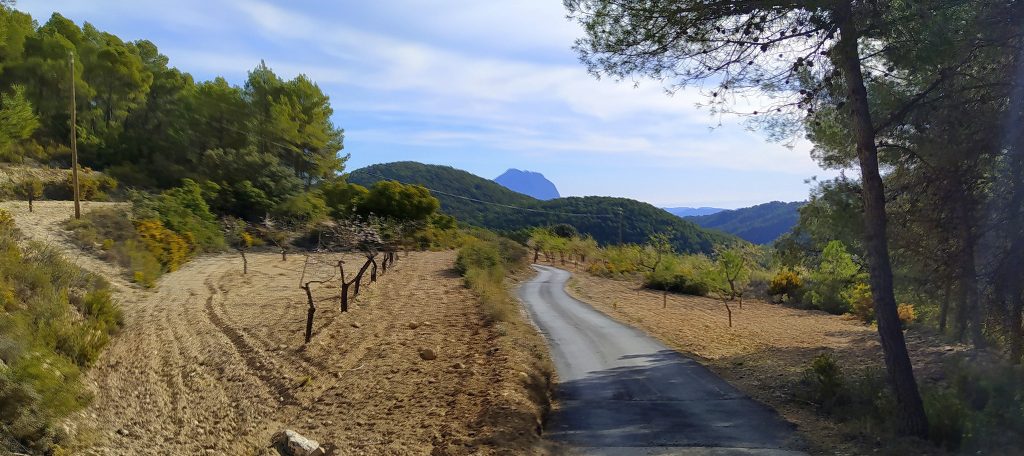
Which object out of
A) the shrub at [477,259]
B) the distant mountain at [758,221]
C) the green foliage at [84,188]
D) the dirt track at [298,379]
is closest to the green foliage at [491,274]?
the shrub at [477,259]

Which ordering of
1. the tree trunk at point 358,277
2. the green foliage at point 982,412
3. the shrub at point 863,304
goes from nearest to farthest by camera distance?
the green foliage at point 982,412
the tree trunk at point 358,277
the shrub at point 863,304

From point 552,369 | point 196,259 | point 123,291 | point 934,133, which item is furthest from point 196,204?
point 934,133

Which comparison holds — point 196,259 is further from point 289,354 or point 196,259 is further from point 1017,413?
point 1017,413

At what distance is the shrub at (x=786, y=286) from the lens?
2978 centimetres

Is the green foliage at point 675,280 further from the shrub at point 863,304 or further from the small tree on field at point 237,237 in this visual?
the small tree on field at point 237,237

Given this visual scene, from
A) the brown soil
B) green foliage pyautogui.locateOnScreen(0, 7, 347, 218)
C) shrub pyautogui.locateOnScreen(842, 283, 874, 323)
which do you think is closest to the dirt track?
the brown soil

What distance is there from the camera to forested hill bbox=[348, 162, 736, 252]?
82.1 m

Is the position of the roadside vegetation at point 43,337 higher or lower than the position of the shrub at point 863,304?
lower

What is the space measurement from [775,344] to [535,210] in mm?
81268

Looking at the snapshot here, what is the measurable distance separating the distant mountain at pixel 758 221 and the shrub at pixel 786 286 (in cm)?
11107

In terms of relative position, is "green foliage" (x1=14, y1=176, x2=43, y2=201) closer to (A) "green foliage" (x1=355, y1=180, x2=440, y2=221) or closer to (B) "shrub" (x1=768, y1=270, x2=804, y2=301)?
(A) "green foliage" (x1=355, y1=180, x2=440, y2=221)

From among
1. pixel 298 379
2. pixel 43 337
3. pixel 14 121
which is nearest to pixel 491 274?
pixel 298 379

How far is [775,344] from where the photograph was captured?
49.1ft

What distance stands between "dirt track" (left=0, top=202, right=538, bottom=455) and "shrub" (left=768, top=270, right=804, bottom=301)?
738 inches
